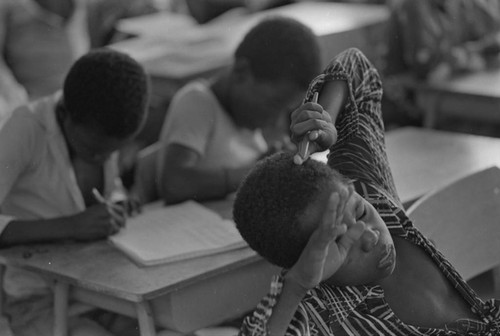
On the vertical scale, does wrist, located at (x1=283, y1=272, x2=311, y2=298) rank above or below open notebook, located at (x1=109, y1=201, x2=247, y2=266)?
above

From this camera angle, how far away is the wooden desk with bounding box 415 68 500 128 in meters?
3.50

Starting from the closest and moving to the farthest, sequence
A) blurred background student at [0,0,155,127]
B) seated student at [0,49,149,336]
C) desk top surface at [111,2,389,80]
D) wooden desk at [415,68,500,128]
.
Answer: seated student at [0,49,149,336] → wooden desk at [415,68,500,128] → desk top surface at [111,2,389,80] → blurred background student at [0,0,155,127]

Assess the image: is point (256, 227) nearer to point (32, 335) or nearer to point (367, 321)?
point (367, 321)

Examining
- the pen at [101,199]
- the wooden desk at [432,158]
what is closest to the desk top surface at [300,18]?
the wooden desk at [432,158]

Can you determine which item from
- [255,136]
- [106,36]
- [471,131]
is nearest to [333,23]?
[471,131]

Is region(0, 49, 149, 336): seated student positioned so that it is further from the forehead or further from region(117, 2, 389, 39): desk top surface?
region(117, 2, 389, 39): desk top surface

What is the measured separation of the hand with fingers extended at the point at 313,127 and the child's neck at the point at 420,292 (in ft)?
0.87

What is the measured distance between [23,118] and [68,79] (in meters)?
0.16

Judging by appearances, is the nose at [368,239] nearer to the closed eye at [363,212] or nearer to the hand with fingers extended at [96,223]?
the closed eye at [363,212]

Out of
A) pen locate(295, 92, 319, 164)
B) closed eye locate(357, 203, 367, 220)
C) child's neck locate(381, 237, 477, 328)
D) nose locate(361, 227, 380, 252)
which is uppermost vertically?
pen locate(295, 92, 319, 164)

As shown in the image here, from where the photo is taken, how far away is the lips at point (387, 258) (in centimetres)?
138

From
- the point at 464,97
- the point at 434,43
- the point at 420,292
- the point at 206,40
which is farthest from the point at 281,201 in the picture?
the point at 434,43

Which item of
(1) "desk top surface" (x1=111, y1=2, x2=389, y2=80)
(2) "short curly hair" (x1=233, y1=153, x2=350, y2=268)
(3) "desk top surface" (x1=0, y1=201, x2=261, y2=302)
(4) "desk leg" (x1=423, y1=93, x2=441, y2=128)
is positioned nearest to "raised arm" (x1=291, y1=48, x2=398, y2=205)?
(2) "short curly hair" (x1=233, y1=153, x2=350, y2=268)

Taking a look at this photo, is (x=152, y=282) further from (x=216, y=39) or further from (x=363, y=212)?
(x=216, y=39)
